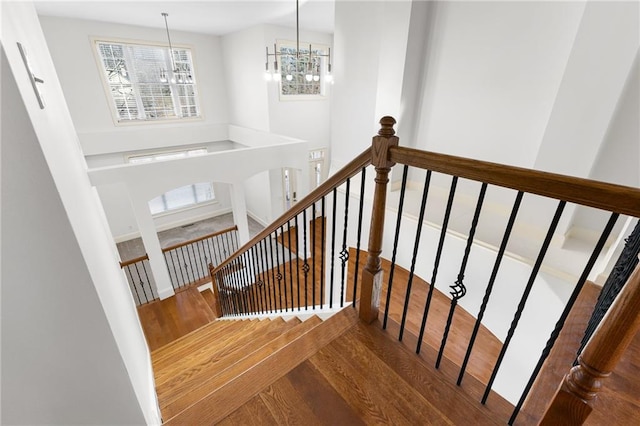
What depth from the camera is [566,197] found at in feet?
2.52

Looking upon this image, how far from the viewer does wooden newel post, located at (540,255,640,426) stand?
64cm

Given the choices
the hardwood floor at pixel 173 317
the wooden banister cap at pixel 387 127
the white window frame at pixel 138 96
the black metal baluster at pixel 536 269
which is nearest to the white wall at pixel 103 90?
the white window frame at pixel 138 96

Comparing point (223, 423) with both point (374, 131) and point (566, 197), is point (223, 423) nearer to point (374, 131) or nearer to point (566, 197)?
point (566, 197)

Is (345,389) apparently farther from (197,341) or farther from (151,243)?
(151,243)

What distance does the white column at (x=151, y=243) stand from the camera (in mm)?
4199

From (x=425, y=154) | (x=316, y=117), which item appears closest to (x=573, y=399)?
(x=425, y=154)

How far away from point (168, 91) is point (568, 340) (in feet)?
28.9

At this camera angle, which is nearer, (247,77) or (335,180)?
(335,180)

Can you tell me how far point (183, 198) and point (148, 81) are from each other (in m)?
3.04

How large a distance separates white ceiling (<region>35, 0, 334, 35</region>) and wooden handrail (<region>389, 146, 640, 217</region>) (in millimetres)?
5152

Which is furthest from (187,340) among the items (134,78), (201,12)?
(134,78)

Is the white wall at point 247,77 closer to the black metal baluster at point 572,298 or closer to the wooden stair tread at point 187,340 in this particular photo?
the wooden stair tread at point 187,340

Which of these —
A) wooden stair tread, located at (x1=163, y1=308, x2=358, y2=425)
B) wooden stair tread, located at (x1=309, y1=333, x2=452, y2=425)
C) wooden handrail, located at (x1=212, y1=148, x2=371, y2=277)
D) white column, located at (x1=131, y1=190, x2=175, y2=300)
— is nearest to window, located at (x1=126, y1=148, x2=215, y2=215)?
white column, located at (x1=131, y1=190, x2=175, y2=300)

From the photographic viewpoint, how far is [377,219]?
1.38m
